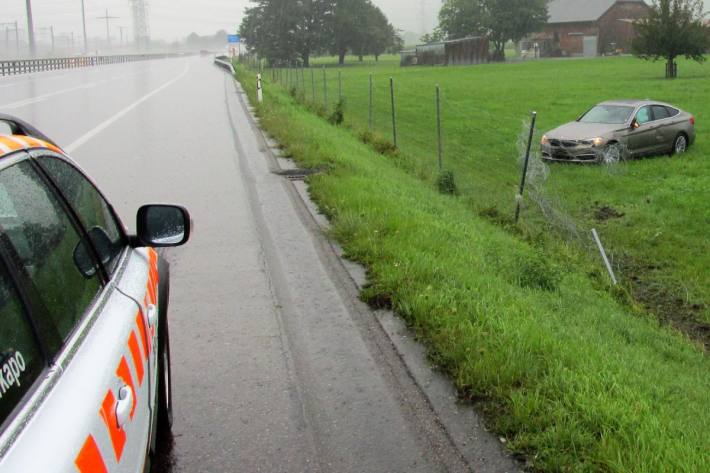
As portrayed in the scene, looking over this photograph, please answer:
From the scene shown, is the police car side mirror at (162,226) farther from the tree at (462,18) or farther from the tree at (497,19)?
the tree at (462,18)

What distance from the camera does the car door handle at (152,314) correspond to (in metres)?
3.28

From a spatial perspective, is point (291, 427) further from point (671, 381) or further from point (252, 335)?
point (671, 381)

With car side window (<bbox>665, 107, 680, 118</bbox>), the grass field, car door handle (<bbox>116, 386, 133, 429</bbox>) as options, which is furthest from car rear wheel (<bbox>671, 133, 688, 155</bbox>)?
car door handle (<bbox>116, 386, 133, 429</bbox>)

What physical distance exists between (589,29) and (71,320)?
99694 mm

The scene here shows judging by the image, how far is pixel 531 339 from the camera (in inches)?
194

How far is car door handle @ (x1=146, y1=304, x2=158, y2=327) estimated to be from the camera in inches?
129

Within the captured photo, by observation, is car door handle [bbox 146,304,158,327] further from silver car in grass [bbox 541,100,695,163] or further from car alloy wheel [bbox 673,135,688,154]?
car alloy wheel [bbox 673,135,688,154]

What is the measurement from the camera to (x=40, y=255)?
234 cm

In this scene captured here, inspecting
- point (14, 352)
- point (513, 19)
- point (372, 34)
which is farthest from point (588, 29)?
point (14, 352)

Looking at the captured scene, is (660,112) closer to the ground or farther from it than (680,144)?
farther from it

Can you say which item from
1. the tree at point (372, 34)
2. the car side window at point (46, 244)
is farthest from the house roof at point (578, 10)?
the car side window at point (46, 244)

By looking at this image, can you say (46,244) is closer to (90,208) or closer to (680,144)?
(90,208)

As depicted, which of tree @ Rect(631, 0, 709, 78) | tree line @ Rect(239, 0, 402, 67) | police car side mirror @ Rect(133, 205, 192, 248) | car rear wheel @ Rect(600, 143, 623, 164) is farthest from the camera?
tree line @ Rect(239, 0, 402, 67)

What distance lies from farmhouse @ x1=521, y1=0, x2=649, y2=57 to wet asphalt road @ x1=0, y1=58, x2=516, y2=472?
88.6 metres
